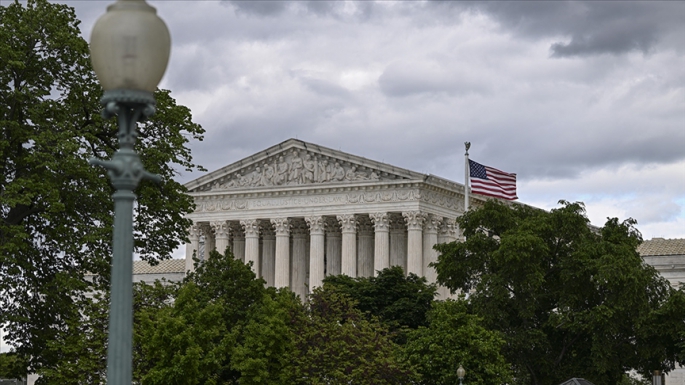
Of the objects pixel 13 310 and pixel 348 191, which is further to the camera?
pixel 348 191

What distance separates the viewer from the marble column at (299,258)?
10506cm

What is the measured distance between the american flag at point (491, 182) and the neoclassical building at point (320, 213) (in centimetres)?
2777

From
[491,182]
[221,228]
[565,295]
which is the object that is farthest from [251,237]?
[565,295]

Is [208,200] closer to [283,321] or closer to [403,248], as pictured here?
[403,248]

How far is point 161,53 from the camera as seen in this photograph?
899cm

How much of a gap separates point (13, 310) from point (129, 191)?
107 ft

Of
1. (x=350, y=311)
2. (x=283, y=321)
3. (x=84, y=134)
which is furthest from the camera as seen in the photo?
(x=350, y=311)

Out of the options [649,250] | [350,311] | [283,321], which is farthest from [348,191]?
[283,321]

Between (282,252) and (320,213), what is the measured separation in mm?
5496

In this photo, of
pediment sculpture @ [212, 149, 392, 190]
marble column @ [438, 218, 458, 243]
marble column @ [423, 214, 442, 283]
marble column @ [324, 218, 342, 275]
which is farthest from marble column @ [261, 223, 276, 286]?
marble column @ [438, 218, 458, 243]

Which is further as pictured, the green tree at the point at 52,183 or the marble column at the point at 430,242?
the marble column at the point at 430,242

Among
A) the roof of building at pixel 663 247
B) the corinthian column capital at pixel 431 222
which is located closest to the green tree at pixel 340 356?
the corinthian column capital at pixel 431 222

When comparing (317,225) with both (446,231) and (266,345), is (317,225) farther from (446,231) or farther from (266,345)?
(266,345)

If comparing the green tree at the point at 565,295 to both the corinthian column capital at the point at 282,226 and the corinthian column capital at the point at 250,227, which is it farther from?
the corinthian column capital at the point at 250,227
